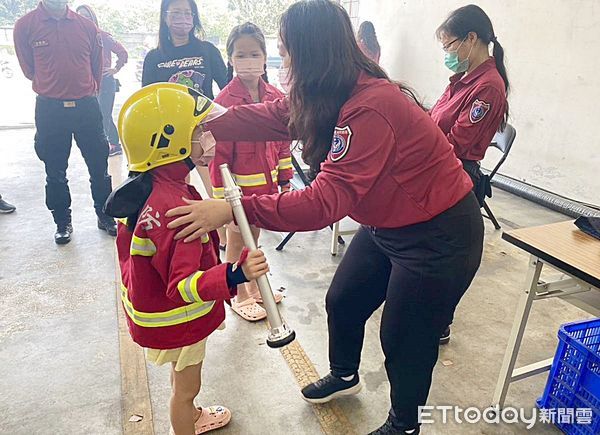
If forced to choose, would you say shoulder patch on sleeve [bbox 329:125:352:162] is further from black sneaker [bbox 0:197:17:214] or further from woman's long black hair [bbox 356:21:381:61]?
woman's long black hair [bbox 356:21:381:61]

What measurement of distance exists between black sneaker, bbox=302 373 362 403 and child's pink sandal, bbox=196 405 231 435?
0.32 metres

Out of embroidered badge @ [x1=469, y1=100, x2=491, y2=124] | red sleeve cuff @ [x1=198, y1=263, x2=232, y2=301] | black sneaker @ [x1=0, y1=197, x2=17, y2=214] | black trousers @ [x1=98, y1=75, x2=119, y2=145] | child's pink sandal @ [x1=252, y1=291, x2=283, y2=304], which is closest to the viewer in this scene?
red sleeve cuff @ [x1=198, y1=263, x2=232, y2=301]

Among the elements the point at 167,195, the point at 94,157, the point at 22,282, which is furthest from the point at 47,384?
the point at 94,157

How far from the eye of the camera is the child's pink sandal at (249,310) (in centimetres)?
240

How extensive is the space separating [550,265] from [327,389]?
952 millimetres

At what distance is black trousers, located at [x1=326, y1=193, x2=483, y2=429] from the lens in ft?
4.38

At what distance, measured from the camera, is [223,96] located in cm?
221

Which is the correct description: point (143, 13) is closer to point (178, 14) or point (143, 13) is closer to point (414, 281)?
point (178, 14)

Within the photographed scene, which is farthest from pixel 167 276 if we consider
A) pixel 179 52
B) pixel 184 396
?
pixel 179 52

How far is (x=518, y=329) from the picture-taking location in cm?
173

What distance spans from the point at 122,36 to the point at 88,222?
3910 millimetres

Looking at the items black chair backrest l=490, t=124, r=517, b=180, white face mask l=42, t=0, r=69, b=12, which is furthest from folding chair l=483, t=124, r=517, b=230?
white face mask l=42, t=0, r=69, b=12

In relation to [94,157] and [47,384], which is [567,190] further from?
[47,384]

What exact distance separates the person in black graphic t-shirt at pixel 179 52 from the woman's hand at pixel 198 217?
2.01 m
